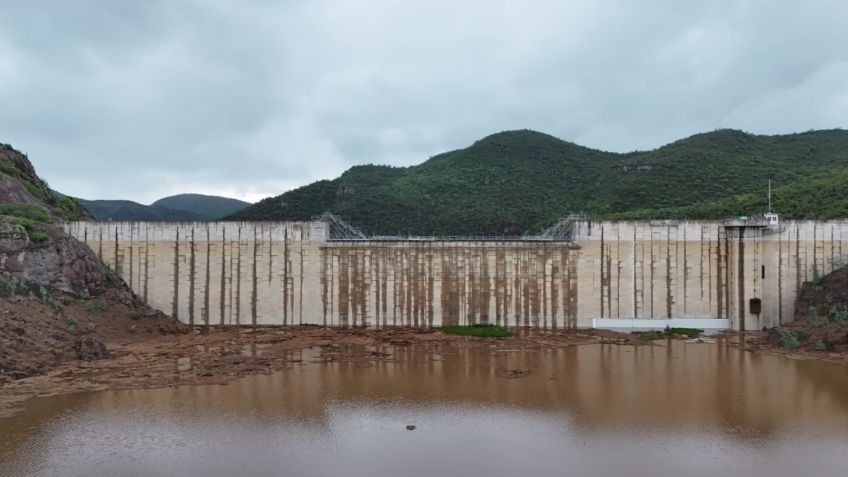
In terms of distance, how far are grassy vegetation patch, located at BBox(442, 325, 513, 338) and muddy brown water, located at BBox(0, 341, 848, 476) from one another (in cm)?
823

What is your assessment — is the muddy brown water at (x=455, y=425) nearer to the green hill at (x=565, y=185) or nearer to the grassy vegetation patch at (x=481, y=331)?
the grassy vegetation patch at (x=481, y=331)

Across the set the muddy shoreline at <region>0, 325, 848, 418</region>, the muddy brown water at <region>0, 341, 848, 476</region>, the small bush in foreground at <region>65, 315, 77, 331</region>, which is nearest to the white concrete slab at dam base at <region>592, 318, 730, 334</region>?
the muddy shoreline at <region>0, 325, 848, 418</region>

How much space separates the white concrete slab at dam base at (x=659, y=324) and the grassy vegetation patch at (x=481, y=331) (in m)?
6.65

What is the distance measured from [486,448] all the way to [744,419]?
9466 mm

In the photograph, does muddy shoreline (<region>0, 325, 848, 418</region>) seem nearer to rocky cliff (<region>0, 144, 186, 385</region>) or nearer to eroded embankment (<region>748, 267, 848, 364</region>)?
eroded embankment (<region>748, 267, 848, 364</region>)

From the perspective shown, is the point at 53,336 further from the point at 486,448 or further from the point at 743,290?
the point at 743,290

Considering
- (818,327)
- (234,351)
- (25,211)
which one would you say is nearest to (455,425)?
(234,351)

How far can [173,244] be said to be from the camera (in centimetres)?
3703

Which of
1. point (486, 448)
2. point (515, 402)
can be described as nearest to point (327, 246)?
point (515, 402)

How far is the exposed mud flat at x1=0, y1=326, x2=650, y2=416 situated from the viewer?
2225cm

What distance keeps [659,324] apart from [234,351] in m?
26.8

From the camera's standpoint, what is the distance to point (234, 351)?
28781 millimetres

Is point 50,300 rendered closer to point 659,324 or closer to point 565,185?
point 659,324

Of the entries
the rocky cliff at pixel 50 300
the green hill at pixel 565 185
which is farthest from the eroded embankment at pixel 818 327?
the rocky cliff at pixel 50 300
